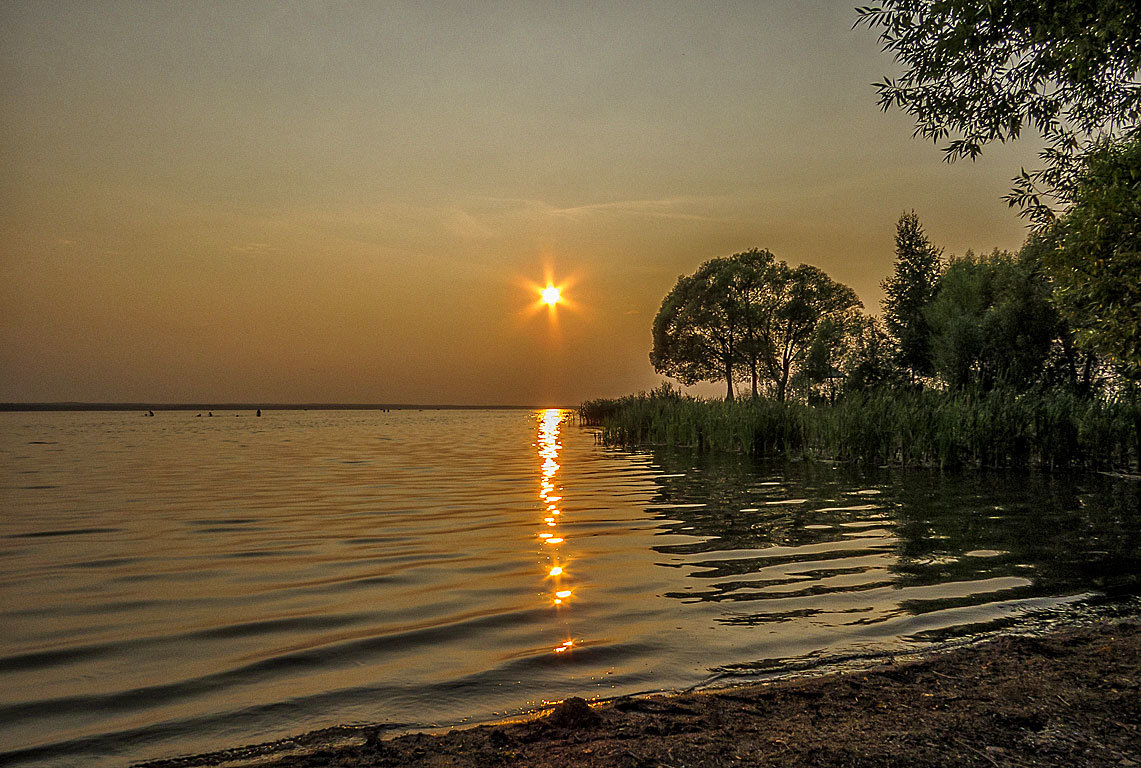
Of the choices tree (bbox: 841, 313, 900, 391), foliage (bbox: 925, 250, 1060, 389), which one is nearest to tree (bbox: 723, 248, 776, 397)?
tree (bbox: 841, 313, 900, 391)

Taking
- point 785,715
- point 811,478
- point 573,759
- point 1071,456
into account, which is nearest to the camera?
point 573,759

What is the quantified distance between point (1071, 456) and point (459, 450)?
20453 mm

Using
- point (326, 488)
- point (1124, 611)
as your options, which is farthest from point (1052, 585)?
point (326, 488)

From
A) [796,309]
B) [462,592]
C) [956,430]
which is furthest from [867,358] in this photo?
[462,592]

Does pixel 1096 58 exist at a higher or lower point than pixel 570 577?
higher

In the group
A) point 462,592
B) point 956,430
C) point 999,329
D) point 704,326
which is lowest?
point 462,592

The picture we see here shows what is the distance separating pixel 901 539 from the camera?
920 centimetres

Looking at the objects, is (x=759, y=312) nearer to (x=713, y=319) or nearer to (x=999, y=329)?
(x=713, y=319)

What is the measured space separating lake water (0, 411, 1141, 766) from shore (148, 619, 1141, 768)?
1.51 ft

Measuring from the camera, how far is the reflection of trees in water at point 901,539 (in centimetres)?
654

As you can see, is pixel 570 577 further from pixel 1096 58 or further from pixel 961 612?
pixel 1096 58

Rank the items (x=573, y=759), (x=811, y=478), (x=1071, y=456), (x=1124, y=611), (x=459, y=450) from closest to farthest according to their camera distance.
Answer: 1. (x=573, y=759)
2. (x=1124, y=611)
3. (x=811, y=478)
4. (x=1071, y=456)
5. (x=459, y=450)

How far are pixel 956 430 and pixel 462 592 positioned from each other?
16.9 m

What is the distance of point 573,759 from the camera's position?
9.98 feet
